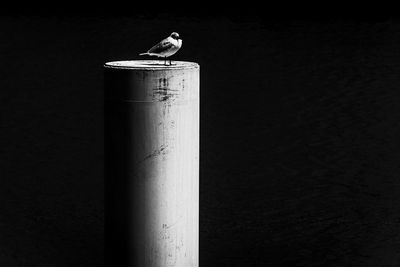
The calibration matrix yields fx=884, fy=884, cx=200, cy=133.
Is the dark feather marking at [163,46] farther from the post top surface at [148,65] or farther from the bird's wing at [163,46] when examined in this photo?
the post top surface at [148,65]

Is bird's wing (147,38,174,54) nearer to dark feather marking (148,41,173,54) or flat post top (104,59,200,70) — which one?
dark feather marking (148,41,173,54)

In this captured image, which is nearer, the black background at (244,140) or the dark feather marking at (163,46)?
the dark feather marking at (163,46)

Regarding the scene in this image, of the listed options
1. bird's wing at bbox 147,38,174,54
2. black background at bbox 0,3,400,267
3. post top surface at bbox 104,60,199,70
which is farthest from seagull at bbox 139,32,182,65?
black background at bbox 0,3,400,267

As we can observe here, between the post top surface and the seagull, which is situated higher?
the seagull

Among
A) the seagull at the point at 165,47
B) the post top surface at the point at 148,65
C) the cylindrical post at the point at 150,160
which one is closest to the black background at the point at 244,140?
the cylindrical post at the point at 150,160

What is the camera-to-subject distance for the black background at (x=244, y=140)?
39.8 feet

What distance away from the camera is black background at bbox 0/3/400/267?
12125mm

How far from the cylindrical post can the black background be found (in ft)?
11.2

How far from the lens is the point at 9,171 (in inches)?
592

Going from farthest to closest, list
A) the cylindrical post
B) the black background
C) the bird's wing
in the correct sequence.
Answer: the black background < the bird's wing < the cylindrical post

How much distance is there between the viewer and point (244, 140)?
55.5 ft

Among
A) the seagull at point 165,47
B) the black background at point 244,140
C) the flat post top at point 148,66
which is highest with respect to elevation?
the seagull at point 165,47

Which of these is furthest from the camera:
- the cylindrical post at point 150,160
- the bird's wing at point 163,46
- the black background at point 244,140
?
the black background at point 244,140

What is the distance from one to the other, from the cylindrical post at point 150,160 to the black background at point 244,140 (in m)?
3.41
